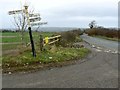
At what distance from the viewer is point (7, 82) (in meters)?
9.30

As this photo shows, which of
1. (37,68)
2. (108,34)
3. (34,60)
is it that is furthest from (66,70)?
(108,34)

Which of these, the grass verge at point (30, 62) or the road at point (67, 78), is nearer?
the road at point (67, 78)

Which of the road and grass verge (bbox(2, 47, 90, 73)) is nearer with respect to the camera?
the road

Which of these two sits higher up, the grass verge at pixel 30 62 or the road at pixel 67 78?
the grass verge at pixel 30 62

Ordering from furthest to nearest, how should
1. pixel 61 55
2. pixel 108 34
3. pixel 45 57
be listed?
pixel 108 34 < pixel 61 55 < pixel 45 57

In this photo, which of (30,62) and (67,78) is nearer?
(67,78)

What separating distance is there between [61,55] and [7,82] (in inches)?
239

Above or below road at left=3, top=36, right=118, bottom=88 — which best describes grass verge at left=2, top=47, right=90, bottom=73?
above

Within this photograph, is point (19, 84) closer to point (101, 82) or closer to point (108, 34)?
point (101, 82)

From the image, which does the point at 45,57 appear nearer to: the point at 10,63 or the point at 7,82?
the point at 10,63

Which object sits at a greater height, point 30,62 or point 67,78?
point 30,62

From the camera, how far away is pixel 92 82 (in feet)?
30.1

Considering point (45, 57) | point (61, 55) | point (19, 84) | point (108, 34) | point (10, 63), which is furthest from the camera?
point (108, 34)

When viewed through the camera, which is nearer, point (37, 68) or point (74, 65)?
point (37, 68)
